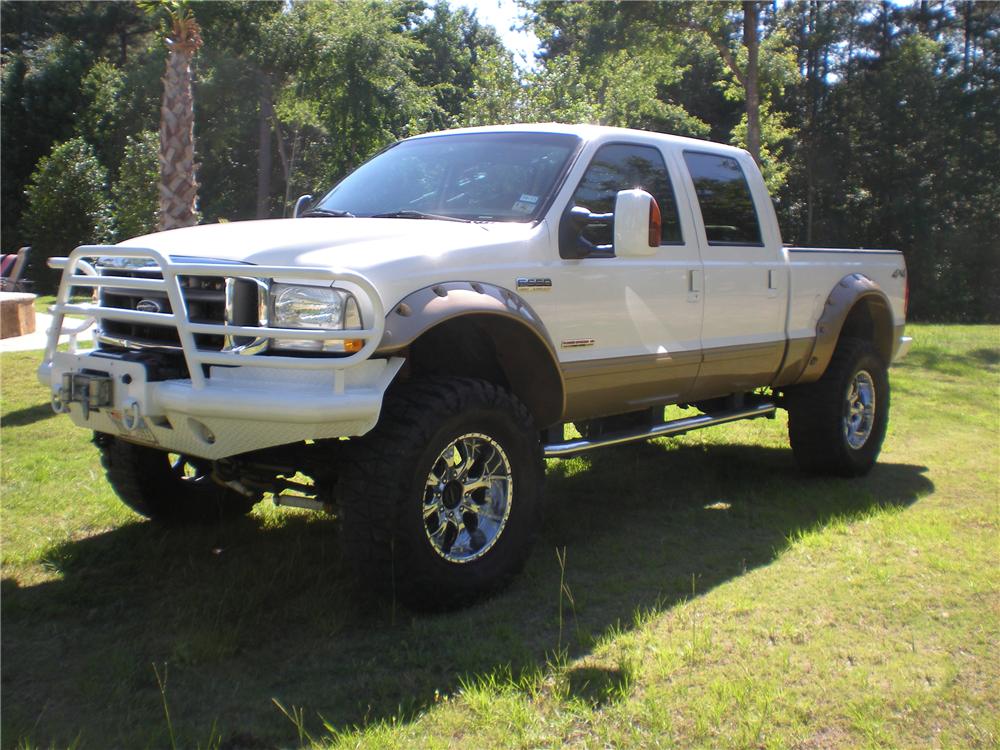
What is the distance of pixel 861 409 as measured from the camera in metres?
6.86

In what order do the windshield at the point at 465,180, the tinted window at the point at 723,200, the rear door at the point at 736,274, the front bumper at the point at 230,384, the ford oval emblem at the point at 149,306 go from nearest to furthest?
the front bumper at the point at 230,384
the ford oval emblem at the point at 149,306
the windshield at the point at 465,180
the rear door at the point at 736,274
the tinted window at the point at 723,200

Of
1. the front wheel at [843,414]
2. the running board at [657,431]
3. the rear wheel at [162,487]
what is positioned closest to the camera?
the running board at [657,431]

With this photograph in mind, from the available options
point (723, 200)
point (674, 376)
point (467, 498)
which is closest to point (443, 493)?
point (467, 498)

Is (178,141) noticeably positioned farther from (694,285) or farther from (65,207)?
(65,207)

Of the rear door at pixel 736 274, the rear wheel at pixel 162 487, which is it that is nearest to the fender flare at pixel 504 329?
the rear door at pixel 736 274

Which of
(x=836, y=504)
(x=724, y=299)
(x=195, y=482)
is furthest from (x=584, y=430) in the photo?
(x=195, y=482)

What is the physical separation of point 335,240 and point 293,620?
61.2 inches

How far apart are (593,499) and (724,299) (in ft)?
4.89

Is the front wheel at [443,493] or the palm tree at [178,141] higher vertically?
the palm tree at [178,141]

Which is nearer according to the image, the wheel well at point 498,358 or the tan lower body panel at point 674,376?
the wheel well at point 498,358

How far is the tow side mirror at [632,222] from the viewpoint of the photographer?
4.44m

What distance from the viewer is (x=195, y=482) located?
522 centimetres

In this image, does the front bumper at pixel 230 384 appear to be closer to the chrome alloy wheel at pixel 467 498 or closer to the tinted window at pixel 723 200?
the chrome alloy wheel at pixel 467 498

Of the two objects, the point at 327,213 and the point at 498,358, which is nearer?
the point at 498,358
